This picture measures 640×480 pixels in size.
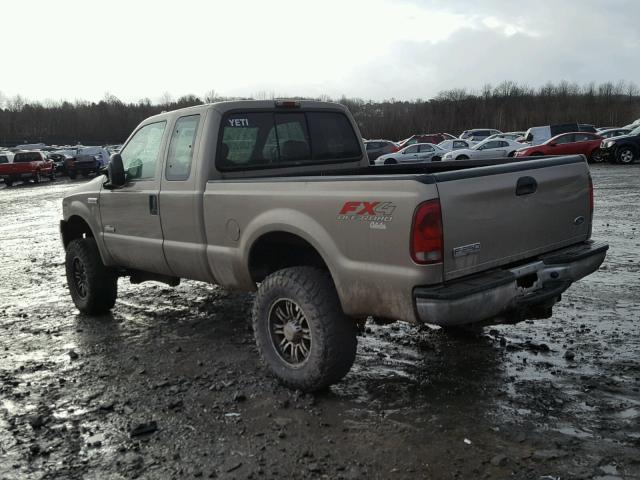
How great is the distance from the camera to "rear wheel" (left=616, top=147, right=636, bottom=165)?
89.2 ft

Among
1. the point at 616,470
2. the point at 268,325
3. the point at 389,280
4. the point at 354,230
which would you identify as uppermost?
the point at 354,230

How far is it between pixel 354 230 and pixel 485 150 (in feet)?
90.1

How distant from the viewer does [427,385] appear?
4410 mm

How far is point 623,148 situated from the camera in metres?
27.2

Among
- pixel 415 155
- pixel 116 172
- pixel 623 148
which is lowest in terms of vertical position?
pixel 623 148

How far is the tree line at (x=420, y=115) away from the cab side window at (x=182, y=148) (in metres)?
84.4

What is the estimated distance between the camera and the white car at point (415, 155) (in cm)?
3056

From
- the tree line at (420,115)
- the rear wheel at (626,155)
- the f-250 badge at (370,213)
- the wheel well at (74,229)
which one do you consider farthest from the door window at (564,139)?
the tree line at (420,115)

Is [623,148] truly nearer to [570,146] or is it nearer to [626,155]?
[626,155]

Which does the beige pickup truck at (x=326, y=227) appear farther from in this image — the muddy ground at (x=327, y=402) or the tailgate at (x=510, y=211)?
the muddy ground at (x=327, y=402)

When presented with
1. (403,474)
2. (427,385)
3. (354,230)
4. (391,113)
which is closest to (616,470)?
(403,474)

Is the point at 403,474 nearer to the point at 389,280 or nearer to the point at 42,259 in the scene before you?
the point at 389,280

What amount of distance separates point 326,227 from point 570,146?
88.3 feet

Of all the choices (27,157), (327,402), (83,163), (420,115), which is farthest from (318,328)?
(420,115)
